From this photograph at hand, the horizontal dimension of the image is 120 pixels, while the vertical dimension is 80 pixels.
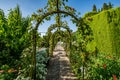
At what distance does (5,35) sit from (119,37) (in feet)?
20.2

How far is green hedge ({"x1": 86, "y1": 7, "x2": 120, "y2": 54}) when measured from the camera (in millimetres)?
13914

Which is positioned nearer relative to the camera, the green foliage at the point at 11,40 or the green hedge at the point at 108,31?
the green foliage at the point at 11,40

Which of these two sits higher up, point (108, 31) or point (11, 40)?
point (108, 31)

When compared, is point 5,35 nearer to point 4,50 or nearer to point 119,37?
point 4,50

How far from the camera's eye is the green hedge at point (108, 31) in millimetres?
13914

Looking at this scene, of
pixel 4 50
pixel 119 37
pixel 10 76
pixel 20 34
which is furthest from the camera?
pixel 119 37

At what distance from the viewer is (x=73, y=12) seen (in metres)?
8.45

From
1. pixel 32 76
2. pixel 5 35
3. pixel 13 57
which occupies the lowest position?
pixel 32 76

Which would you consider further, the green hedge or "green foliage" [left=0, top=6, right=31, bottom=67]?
the green hedge

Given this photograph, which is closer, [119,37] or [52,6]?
[52,6]

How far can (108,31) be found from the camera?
14.7 metres

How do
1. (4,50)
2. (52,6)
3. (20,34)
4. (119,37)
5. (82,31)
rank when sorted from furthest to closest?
(119,37), (20,34), (4,50), (52,6), (82,31)

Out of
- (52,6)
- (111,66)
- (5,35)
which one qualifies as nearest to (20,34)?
(5,35)

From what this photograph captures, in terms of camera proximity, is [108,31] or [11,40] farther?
[108,31]
